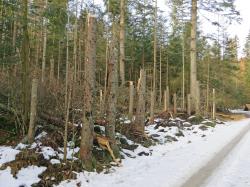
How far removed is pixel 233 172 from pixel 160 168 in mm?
1868

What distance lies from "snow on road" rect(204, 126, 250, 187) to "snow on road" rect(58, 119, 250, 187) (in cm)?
60

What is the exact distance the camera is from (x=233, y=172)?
9492 millimetres

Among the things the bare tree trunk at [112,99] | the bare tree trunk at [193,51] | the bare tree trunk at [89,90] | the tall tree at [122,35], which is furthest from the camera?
the bare tree trunk at [193,51]

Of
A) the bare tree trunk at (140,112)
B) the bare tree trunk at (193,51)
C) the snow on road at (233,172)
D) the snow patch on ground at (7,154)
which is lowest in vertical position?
the snow on road at (233,172)

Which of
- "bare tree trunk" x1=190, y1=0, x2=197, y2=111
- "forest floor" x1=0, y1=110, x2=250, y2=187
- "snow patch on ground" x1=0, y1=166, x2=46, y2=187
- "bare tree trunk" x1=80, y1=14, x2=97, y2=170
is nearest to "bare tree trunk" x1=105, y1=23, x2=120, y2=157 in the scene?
"forest floor" x1=0, y1=110, x2=250, y2=187

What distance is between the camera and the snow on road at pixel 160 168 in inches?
328

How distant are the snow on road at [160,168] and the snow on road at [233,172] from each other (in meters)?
0.60

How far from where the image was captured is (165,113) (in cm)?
2266

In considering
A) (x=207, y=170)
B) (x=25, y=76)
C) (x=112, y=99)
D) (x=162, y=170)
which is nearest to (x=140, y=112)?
(x=112, y=99)

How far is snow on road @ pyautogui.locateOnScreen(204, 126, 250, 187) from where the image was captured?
8.35 m

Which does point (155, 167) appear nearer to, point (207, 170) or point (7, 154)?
point (207, 170)

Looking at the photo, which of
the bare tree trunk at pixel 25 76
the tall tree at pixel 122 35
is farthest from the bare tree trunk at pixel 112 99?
the tall tree at pixel 122 35

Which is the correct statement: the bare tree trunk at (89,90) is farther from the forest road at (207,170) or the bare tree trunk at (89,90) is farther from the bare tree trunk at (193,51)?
the bare tree trunk at (193,51)

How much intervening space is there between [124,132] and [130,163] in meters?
3.09
